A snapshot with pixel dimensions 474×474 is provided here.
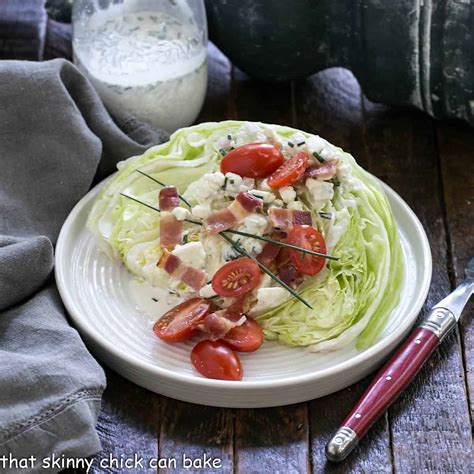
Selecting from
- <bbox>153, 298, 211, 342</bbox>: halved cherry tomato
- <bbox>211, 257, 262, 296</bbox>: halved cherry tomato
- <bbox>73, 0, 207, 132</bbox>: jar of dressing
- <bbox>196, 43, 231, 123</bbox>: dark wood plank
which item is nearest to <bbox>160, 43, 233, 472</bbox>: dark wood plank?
<bbox>153, 298, 211, 342</bbox>: halved cherry tomato

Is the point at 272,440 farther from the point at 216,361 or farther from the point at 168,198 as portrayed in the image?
the point at 168,198

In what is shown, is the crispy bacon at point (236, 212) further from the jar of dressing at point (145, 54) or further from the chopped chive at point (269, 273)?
the jar of dressing at point (145, 54)

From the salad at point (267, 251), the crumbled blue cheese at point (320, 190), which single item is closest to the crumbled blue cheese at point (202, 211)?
the salad at point (267, 251)

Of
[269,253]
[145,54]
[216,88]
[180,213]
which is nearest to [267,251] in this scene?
[269,253]

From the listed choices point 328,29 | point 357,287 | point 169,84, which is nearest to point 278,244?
point 357,287

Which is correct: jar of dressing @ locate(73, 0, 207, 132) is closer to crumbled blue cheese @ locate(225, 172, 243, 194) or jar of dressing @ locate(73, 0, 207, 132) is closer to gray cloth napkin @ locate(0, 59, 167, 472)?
gray cloth napkin @ locate(0, 59, 167, 472)
